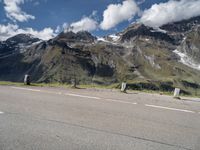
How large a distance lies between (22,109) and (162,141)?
16.6 ft

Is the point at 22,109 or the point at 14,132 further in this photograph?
the point at 22,109

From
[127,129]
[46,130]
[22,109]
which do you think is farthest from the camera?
[22,109]

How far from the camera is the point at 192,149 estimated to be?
503cm

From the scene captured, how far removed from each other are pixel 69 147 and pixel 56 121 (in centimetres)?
194

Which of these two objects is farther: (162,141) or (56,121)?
(56,121)

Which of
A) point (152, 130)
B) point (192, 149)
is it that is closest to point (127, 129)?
point (152, 130)

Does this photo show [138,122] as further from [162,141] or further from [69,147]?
[69,147]

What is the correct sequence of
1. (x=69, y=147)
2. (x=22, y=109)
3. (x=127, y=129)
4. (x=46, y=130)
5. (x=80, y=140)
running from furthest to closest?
(x=22, y=109) → (x=127, y=129) → (x=46, y=130) → (x=80, y=140) → (x=69, y=147)

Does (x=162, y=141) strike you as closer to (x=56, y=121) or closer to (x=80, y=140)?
(x=80, y=140)

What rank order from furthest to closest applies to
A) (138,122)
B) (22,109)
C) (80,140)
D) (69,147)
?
(22,109) < (138,122) < (80,140) < (69,147)

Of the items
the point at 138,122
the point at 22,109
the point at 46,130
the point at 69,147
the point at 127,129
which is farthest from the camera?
the point at 22,109

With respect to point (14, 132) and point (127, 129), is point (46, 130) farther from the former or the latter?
point (127, 129)

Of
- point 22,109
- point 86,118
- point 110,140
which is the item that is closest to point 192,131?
point 110,140

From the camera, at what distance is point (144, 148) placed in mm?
4914
